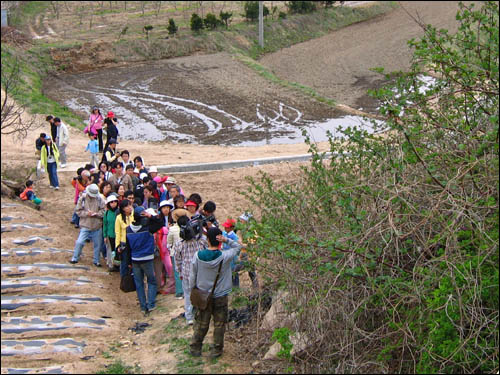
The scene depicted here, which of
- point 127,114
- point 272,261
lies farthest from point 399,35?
point 272,261

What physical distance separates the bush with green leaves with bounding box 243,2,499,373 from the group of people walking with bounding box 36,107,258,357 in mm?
603

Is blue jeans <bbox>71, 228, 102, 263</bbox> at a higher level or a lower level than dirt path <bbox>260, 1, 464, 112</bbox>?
lower

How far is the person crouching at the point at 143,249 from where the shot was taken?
8359 mm

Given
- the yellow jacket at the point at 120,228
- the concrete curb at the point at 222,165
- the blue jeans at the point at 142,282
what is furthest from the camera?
the concrete curb at the point at 222,165

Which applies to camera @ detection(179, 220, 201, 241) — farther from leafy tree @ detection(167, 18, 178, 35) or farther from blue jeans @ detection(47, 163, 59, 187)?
leafy tree @ detection(167, 18, 178, 35)

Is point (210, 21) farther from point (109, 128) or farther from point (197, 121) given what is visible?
point (109, 128)

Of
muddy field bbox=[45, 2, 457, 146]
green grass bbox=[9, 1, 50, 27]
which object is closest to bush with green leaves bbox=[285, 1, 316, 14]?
muddy field bbox=[45, 2, 457, 146]

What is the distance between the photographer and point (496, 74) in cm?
664

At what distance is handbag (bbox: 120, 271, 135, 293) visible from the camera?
8914 mm

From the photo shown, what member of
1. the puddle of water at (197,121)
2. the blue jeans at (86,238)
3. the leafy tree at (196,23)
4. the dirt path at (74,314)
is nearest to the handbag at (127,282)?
the dirt path at (74,314)

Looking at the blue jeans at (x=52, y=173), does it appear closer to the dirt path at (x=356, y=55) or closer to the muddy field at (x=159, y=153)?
the muddy field at (x=159, y=153)

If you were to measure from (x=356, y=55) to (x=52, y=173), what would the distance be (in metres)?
19.9

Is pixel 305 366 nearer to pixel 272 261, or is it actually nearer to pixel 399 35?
pixel 272 261

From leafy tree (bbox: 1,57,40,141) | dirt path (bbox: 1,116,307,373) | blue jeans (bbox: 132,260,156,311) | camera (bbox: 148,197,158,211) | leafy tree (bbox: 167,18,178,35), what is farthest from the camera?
leafy tree (bbox: 167,18,178,35)
